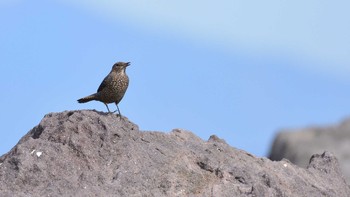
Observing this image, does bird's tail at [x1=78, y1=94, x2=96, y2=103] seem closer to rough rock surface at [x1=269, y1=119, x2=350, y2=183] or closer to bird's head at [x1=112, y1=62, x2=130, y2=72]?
bird's head at [x1=112, y1=62, x2=130, y2=72]

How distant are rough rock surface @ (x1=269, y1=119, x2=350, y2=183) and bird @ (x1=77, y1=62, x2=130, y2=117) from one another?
470 inches

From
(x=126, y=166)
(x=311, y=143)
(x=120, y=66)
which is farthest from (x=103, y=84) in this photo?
(x=311, y=143)

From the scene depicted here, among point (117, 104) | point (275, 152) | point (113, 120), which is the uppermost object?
point (275, 152)

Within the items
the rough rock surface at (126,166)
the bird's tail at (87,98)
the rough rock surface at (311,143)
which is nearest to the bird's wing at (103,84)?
the bird's tail at (87,98)

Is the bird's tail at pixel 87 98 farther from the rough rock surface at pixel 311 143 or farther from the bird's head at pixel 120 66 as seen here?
the rough rock surface at pixel 311 143

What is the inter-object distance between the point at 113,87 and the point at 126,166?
2.77m

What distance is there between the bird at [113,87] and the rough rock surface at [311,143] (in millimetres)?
11946

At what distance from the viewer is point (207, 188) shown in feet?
35.1

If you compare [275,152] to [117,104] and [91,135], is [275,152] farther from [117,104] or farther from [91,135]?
[91,135]

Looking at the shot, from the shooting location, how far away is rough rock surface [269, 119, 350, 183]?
2680 centimetres

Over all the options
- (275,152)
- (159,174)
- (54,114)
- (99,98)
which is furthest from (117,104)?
(275,152)

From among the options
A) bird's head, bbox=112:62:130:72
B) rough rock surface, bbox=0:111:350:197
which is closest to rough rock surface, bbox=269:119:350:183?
bird's head, bbox=112:62:130:72

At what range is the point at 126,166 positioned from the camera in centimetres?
1069

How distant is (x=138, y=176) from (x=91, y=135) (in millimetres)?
734
